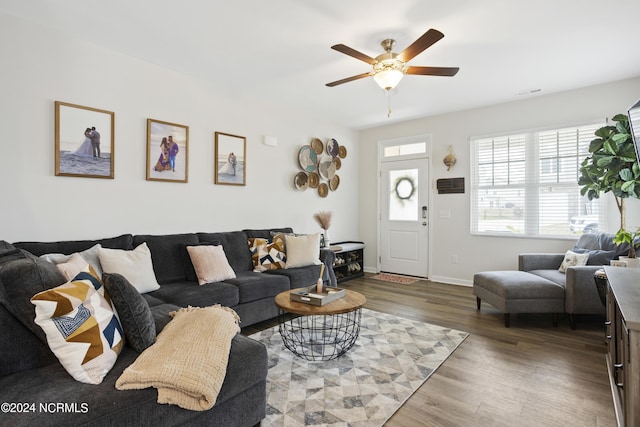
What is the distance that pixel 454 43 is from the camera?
2.88 m

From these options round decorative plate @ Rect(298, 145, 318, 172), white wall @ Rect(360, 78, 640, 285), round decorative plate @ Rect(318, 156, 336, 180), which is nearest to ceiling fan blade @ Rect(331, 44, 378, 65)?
round decorative plate @ Rect(298, 145, 318, 172)

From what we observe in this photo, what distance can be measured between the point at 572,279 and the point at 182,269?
3653 millimetres

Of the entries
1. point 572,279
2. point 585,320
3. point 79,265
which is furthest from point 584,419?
point 79,265

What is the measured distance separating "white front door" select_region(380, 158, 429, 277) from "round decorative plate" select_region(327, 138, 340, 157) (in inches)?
35.6

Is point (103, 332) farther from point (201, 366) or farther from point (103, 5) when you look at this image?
point (103, 5)

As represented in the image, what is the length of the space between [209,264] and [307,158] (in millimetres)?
2478

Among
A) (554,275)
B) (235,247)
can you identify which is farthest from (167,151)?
(554,275)

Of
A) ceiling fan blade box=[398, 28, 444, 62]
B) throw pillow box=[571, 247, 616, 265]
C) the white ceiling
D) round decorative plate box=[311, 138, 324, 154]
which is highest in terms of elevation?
the white ceiling

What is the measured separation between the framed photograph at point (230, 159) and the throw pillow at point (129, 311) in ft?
8.10

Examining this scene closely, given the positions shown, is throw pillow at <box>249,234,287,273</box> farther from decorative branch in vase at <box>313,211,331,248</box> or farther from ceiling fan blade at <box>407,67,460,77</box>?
ceiling fan blade at <box>407,67,460,77</box>

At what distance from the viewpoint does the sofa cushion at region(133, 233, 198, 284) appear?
3066mm

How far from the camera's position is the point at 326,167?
5395 mm

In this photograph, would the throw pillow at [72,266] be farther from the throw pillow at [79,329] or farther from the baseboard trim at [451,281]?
the baseboard trim at [451,281]

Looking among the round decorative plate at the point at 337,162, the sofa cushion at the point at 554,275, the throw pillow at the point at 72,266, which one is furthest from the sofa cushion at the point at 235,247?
the sofa cushion at the point at 554,275
